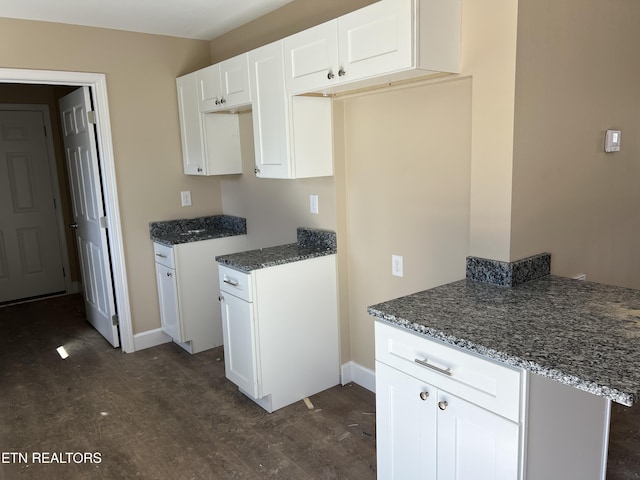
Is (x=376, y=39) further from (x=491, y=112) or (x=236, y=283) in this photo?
(x=236, y=283)

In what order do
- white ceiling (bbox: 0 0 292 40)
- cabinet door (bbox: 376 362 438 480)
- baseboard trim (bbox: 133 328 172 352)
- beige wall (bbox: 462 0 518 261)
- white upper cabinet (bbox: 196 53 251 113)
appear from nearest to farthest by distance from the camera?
cabinet door (bbox: 376 362 438 480)
beige wall (bbox: 462 0 518 261)
white ceiling (bbox: 0 0 292 40)
white upper cabinet (bbox: 196 53 251 113)
baseboard trim (bbox: 133 328 172 352)

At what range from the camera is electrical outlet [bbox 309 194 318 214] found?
3.12 metres

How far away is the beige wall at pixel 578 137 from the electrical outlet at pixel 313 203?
1.37 m

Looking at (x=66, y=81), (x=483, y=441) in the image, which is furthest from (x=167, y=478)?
(x=66, y=81)

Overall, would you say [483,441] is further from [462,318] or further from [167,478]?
[167,478]

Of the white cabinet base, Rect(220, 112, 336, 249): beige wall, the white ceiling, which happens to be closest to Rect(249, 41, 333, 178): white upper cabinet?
Rect(220, 112, 336, 249): beige wall

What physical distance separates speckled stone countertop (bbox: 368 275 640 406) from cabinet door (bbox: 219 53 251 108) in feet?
5.77

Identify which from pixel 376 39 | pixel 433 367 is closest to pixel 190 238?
pixel 376 39

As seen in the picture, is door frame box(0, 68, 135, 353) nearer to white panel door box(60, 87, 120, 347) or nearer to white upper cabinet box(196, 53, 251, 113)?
white panel door box(60, 87, 120, 347)

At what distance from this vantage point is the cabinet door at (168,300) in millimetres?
3662

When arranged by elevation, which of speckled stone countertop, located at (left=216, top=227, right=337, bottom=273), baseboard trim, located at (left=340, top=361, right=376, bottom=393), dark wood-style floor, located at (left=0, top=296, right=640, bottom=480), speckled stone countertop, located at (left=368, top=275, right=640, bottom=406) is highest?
→ speckled stone countertop, located at (left=216, top=227, right=337, bottom=273)

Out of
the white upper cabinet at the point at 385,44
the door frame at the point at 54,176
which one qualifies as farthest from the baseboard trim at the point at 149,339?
the white upper cabinet at the point at 385,44

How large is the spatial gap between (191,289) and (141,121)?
1317mm

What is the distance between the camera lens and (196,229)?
158 inches
